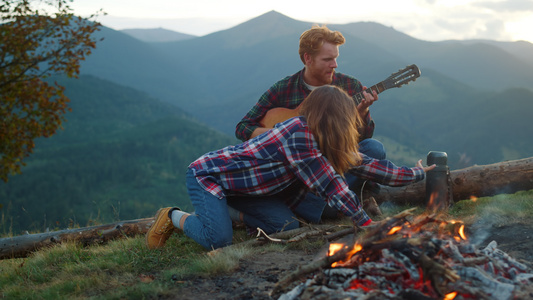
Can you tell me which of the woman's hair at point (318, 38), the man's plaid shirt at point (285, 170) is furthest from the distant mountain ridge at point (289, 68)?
the man's plaid shirt at point (285, 170)

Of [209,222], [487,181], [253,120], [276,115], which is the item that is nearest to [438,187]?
[487,181]

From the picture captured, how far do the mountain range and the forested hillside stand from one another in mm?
202

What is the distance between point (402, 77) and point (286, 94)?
1.35 m

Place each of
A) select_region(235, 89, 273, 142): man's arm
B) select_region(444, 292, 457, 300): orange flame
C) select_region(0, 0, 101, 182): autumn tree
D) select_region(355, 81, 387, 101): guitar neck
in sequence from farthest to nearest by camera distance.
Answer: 1. select_region(0, 0, 101, 182): autumn tree
2. select_region(235, 89, 273, 142): man's arm
3. select_region(355, 81, 387, 101): guitar neck
4. select_region(444, 292, 457, 300): orange flame

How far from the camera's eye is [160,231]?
4.00 m

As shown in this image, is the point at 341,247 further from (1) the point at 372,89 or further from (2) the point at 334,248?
(1) the point at 372,89

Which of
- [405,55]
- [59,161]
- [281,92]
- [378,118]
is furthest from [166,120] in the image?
[405,55]

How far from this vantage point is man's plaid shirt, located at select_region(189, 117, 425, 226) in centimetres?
331

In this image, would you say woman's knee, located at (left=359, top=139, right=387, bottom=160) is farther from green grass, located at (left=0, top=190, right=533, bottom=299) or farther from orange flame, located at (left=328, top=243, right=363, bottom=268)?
orange flame, located at (left=328, top=243, right=363, bottom=268)

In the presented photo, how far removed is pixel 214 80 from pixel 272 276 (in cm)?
16383

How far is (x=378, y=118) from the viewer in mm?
91250

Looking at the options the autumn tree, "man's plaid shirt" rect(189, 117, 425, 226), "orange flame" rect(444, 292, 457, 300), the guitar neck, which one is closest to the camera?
"orange flame" rect(444, 292, 457, 300)

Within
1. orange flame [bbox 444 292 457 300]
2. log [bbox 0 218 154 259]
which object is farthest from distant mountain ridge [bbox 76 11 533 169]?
orange flame [bbox 444 292 457 300]

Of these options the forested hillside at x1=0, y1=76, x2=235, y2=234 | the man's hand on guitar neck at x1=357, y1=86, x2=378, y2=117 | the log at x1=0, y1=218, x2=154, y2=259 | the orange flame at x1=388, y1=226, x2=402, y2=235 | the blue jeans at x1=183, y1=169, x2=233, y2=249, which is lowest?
the forested hillside at x1=0, y1=76, x2=235, y2=234
